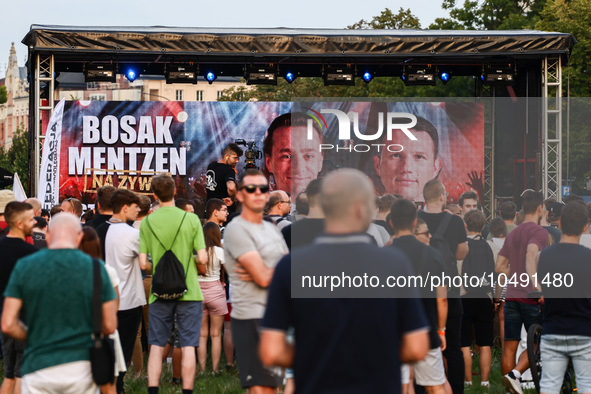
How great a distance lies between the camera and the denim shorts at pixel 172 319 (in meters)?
7.49

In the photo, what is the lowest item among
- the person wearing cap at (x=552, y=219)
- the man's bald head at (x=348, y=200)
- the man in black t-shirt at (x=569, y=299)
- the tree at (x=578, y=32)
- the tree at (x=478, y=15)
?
the man in black t-shirt at (x=569, y=299)

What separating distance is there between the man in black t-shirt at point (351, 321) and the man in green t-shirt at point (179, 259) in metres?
4.00

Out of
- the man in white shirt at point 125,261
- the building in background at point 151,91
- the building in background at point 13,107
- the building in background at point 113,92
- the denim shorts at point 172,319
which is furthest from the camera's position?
the building in background at point 13,107

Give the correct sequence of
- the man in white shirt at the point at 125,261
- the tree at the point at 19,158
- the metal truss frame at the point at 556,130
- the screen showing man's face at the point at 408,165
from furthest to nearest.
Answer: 1. the tree at the point at 19,158
2. the screen showing man's face at the point at 408,165
3. the metal truss frame at the point at 556,130
4. the man in white shirt at the point at 125,261

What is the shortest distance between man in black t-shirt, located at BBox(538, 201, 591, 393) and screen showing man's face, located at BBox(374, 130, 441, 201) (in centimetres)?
1009

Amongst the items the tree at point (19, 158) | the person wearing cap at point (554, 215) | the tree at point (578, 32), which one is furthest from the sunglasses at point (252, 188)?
the tree at point (19, 158)

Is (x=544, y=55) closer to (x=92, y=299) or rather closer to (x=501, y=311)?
(x=501, y=311)

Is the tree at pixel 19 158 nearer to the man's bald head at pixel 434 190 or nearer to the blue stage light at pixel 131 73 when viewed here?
the blue stage light at pixel 131 73

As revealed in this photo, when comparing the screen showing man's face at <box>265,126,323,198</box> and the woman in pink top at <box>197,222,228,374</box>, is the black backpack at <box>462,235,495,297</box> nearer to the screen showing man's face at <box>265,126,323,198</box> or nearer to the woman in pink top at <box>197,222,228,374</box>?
the woman in pink top at <box>197,222,228,374</box>

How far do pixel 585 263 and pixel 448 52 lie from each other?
10956 mm

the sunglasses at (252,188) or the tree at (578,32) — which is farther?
the tree at (578,32)

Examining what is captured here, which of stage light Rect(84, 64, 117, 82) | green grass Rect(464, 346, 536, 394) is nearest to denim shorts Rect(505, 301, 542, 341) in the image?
green grass Rect(464, 346, 536, 394)

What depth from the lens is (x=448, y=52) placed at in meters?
16.4

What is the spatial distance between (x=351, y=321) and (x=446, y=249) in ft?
13.7
